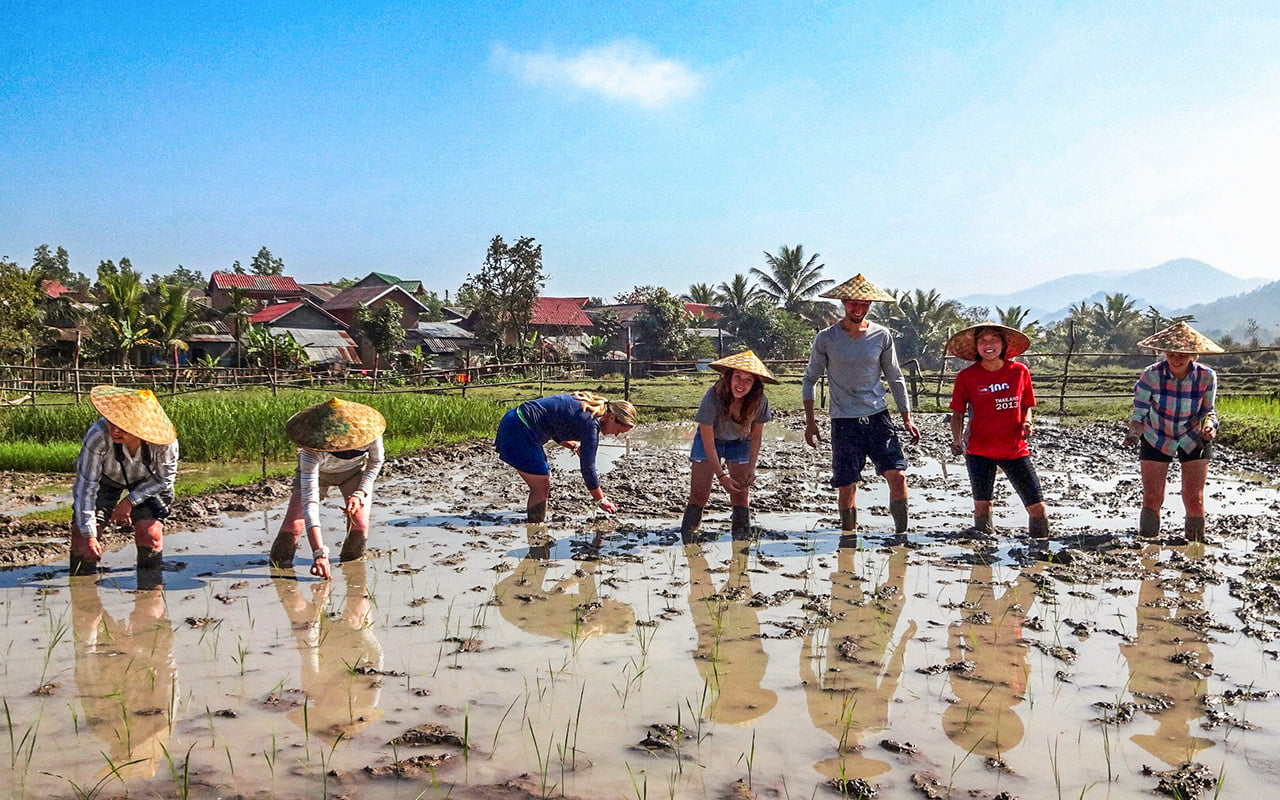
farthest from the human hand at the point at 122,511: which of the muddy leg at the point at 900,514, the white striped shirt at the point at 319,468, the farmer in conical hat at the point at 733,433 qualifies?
the muddy leg at the point at 900,514

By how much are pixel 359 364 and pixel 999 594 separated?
32.3 m

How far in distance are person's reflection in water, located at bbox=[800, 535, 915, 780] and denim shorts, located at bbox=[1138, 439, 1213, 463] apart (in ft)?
6.16

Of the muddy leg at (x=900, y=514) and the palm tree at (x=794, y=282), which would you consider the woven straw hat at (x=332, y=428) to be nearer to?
the muddy leg at (x=900, y=514)

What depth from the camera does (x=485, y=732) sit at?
2.90m

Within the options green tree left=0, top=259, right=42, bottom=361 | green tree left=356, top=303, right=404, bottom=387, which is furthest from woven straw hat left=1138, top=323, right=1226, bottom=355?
green tree left=356, top=303, right=404, bottom=387

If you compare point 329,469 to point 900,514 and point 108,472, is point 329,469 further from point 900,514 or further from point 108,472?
point 900,514

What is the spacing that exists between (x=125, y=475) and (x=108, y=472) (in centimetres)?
7

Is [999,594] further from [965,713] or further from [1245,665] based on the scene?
[965,713]

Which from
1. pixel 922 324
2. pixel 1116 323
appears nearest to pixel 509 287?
pixel 922 324

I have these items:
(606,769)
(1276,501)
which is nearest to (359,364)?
(1276,501)

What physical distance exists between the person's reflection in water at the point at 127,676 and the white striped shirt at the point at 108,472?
0.42 meters

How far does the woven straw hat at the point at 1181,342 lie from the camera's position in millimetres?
5324

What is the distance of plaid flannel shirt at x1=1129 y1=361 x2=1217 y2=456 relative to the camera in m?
5.41

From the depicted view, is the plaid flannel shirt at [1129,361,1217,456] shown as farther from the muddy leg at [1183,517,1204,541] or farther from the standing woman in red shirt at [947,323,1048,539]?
the standing woman in red shirt at [947,323,1048,539]
